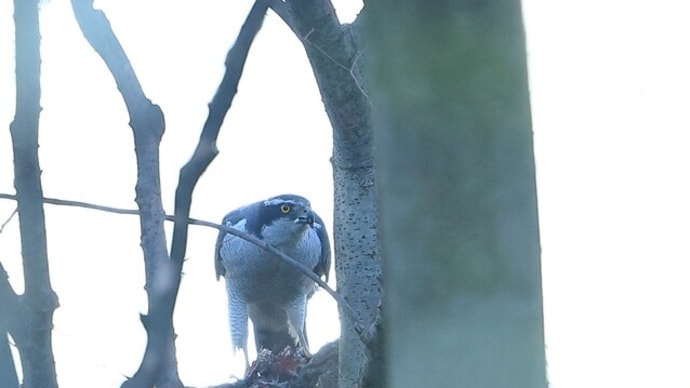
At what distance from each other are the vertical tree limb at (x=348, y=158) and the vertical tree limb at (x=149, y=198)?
43cm

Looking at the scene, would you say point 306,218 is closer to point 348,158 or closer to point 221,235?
point 221,235

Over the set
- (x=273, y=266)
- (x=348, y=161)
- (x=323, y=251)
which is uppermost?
(x=323, y=251)

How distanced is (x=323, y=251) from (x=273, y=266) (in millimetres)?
365

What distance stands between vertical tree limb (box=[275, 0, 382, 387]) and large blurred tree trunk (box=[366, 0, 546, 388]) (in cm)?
85

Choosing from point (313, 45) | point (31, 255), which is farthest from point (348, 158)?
point (31, 255)

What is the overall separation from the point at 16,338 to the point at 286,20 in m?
1.10

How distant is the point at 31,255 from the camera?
157 centimetres

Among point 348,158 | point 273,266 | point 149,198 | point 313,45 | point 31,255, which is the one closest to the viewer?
point 31,255

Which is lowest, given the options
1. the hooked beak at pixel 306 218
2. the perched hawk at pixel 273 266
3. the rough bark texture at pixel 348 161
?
the rough bark texture at pixel 348 161

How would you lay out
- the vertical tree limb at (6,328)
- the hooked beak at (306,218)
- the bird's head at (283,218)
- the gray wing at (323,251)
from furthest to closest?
the gray wing at (323,251)
the bird's head at (283,218)
the hooked beak at (306,218)
the vertical tree limb at (6,328)

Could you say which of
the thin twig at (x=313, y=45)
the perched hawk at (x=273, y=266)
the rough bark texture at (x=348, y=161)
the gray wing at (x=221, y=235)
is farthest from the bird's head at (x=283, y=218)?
the thin twig at (x=313, y=45)

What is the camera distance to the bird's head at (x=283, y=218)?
6738 mm

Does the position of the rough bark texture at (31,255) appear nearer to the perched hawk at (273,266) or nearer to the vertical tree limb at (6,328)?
the vertical tree limb at (6,328)

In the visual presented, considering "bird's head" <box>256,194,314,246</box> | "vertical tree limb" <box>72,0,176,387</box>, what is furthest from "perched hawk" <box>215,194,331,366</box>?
"vertical tree limb" <box>72,0,176,387</box>
